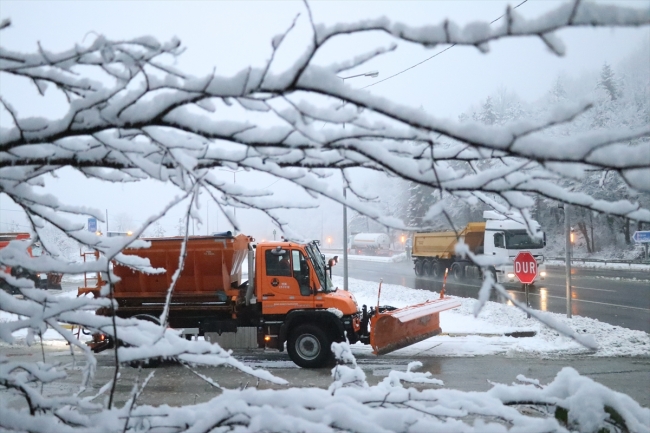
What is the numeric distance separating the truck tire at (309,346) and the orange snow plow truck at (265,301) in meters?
0.02

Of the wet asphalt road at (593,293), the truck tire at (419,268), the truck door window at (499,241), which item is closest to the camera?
the wet asphalt road at (593,293)

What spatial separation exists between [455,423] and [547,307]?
630 inches

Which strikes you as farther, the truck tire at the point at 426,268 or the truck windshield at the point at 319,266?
the truck tire at the point at 426,268

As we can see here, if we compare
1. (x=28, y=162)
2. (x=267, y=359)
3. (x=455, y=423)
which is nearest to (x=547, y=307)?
(x=267, y=359)

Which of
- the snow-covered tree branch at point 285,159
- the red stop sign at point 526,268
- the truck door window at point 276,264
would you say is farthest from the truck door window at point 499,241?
the snow-covered tree branch at point 285,159

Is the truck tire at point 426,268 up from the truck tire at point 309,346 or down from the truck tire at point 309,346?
up

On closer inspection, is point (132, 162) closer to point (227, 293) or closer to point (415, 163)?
point (415, 163)

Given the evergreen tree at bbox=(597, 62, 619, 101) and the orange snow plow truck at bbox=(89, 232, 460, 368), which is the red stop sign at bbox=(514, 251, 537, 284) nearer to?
the orange snow plow truck at bbox=(89, 232, 460, 368)

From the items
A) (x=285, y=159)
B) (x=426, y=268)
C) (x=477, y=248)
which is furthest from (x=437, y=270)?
(x=285, y=159)

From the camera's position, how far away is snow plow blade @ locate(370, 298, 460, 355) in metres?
8.91

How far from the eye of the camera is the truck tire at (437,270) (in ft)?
88.3

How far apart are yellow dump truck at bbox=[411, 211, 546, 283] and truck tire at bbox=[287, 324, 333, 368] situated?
35.1ft

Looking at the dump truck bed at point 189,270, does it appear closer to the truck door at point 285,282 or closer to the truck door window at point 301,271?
the truck door at point 285,282

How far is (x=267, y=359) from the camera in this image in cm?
1005
